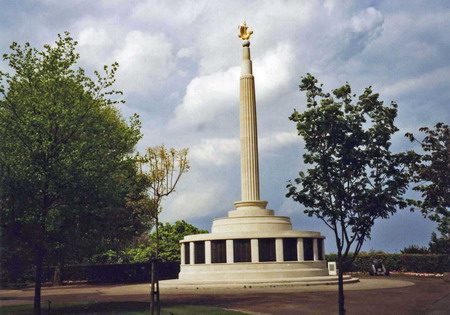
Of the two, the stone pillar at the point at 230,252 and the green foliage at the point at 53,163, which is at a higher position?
the green foliage at the point at 53,163

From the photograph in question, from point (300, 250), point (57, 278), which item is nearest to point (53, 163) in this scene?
point (300, 250)

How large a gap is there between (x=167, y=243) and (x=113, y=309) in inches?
1322

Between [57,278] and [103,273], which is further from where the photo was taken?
[103,273]

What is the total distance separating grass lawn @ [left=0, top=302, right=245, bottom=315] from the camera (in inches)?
832

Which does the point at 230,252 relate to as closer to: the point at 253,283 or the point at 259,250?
the point at 259,250

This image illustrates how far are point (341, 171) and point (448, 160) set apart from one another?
2361 cm

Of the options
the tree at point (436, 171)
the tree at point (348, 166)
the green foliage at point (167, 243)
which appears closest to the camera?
the tree at point (348, 166)

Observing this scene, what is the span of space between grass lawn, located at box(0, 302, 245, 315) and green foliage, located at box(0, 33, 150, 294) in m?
2.72

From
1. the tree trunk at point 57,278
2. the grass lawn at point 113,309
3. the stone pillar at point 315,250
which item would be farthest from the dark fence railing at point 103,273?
the grass lawn at point 113,309

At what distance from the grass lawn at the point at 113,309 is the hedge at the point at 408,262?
34.9 m

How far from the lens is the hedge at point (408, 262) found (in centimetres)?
4809

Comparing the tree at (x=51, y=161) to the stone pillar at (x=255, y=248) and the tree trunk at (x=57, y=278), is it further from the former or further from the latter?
the tree trunk at (x=57, y=278)

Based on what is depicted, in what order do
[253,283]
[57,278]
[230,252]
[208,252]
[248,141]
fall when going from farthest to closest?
[57,278]
[248,141]
[208,252]
[230,252]
[253,283]

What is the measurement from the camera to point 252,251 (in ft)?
130
